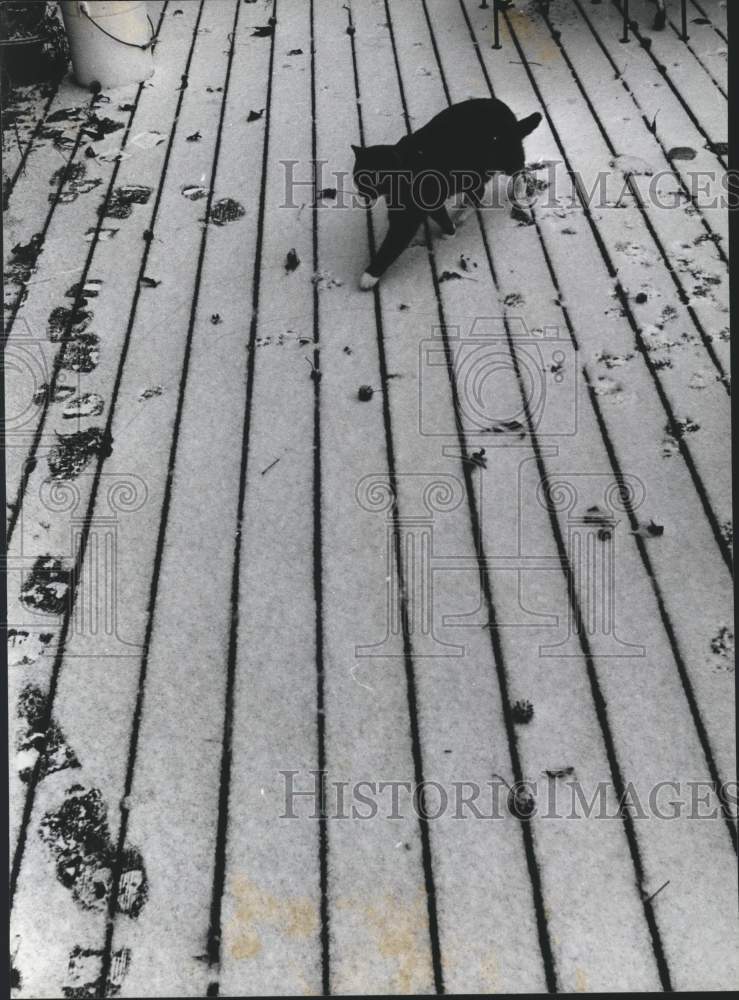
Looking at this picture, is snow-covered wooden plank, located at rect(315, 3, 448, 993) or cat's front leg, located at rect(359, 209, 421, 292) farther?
cat's front leg, located at rect(359, 209, 421, 292)

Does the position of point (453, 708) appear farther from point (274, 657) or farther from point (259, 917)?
point (259, 917)

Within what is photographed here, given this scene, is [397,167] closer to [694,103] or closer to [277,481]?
[277,481]

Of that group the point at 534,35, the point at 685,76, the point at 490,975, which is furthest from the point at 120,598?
the point at 534,35

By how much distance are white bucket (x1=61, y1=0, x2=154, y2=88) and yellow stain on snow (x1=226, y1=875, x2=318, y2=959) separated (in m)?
2.79

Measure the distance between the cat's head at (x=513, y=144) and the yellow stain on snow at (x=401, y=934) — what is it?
1.81 m

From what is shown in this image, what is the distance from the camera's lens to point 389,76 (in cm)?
325

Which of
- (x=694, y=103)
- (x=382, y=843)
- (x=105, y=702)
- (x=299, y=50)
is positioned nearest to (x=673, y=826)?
(x=382, y=843)

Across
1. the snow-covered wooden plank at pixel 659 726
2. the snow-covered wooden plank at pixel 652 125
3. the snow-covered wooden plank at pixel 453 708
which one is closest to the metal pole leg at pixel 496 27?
the snow-covered wooden plank at pixel 652 125

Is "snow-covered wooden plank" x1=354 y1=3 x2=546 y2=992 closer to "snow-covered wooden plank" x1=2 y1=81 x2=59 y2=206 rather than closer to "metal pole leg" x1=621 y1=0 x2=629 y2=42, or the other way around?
"snow-covered wooden plank" x1=2 y1=81 x2=59 y2=206

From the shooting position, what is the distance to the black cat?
2209 millimetres

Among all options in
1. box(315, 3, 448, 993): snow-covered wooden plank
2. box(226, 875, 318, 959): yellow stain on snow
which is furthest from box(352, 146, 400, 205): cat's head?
box(226, 875, 318, 959): yellow stain on snow

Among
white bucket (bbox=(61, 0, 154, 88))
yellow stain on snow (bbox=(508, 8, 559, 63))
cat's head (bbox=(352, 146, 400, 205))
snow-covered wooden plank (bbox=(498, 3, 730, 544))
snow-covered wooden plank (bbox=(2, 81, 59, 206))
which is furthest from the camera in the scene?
yellow stain on snow (bbox=(508, 8, 559, 63))

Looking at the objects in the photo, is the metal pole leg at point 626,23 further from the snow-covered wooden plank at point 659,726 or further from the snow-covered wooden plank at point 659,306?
the snow-covered wooden plank at point 659,726

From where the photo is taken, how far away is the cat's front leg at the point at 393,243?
2.27 meters
